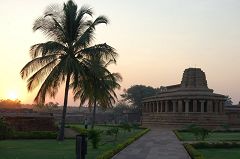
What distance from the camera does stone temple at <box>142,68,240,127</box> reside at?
57125mm

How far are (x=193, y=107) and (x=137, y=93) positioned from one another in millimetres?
53312

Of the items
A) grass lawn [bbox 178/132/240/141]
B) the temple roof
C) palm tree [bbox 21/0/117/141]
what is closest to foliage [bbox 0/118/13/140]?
palm tree [bbox 21/0/117/141]

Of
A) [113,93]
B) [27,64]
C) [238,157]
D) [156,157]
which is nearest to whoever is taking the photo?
[156,157]

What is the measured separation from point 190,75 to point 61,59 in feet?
138

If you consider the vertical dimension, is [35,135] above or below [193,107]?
below

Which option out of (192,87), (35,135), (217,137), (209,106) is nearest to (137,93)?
(192,87)

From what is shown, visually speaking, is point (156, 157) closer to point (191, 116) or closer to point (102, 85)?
point (102, 85)

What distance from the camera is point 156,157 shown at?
717 inches

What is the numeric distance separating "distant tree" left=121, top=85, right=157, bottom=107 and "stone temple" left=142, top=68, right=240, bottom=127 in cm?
4387

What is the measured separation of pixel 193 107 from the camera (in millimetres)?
57688

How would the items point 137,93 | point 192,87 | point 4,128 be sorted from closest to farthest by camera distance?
1. point 4,128
2. point 192,87
3. point 137,93

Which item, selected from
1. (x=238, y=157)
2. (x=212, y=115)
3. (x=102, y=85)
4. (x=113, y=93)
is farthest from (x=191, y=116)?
(x=238, y=157)

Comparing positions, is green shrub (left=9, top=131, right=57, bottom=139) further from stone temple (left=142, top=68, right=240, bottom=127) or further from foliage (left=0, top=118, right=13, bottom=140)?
stone temple (left=142, top=68, right=240, bottom=127)

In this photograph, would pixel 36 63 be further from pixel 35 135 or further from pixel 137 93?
pixel 137 93
